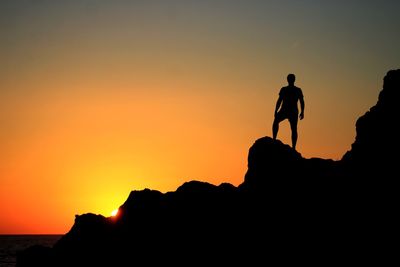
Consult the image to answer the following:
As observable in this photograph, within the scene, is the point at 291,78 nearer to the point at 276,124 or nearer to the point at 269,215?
the point at 276,124

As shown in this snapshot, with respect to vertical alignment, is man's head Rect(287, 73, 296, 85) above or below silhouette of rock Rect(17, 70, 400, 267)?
above

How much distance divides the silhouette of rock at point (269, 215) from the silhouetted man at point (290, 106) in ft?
4.07

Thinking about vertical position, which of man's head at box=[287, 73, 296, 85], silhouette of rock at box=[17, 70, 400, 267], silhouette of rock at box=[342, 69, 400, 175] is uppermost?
man's head at box=[287, 73, 296, 85]

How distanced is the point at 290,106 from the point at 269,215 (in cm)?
593

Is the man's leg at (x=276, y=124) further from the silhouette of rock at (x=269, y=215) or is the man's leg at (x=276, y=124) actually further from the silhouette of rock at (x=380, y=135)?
the silhouette of rock at (x=380, y=135)

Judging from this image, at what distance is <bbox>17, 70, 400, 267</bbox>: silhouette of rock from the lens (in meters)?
17.7

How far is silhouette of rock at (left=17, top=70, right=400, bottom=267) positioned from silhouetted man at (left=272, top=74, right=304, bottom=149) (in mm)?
1240

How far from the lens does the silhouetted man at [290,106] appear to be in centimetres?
2229

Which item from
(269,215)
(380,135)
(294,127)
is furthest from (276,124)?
(269,215)

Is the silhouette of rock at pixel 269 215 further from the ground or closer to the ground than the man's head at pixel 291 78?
closer to the ground

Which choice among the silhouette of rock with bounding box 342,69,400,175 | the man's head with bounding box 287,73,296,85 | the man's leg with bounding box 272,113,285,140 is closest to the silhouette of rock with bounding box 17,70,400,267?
the silhouette of rock with bounding box 342,69,400,175

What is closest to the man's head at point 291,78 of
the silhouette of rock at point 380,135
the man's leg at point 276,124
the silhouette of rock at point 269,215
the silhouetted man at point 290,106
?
the silhouetted man at point 290,106

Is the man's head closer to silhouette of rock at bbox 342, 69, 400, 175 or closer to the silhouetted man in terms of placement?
the silhouetted man

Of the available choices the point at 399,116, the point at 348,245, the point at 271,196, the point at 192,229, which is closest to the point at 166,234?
the point at 192,229
